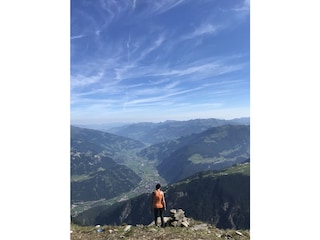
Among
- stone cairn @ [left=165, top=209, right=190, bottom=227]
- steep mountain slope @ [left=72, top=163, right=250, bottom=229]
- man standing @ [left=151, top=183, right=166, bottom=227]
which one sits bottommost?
steep mountain slope @ [left=72, top=163, right=250, bottom=229]

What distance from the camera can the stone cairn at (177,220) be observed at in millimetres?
11518

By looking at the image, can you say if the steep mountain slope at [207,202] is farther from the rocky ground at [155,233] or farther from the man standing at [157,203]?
the rocky ground at [155,233]

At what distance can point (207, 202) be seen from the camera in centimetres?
16675

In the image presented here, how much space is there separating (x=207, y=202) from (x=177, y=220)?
161797 millimetres

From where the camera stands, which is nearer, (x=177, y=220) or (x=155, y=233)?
(x=155, y=233)

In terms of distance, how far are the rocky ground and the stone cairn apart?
33 centimetres

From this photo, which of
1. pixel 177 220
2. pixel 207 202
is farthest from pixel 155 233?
pixel 207 202

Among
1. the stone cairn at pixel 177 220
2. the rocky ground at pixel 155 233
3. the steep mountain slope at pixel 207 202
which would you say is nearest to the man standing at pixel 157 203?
the stone cairn at pixel 177 220

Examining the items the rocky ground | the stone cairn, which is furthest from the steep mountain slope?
the rocky ground

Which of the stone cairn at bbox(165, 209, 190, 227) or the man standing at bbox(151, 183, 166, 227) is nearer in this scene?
the stone cairn at bbox(165, 209, 190, 227)

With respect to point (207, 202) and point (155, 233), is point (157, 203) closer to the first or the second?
point (155, 233)

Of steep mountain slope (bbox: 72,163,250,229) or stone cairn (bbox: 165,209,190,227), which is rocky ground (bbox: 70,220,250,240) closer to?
stone cairn (bbox: 165,209,190,227)

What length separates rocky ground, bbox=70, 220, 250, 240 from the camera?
9.78 meters

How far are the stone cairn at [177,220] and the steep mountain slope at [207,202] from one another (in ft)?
473
